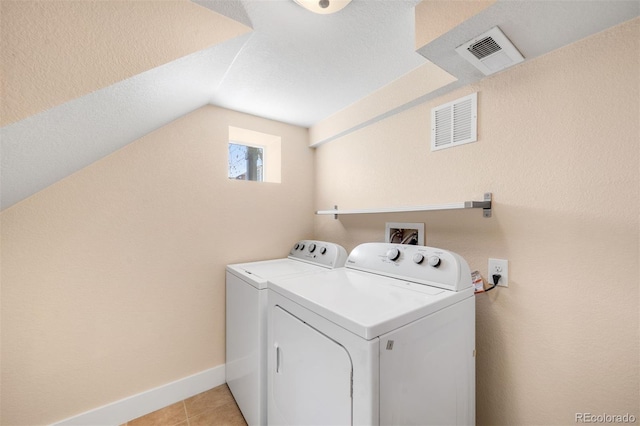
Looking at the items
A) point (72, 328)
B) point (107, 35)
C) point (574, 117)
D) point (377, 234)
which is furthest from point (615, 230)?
point (72, 328)

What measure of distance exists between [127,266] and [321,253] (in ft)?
4.39

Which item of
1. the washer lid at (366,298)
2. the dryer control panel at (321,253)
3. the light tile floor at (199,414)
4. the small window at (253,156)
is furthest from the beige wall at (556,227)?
the light tile floor at (199,414)

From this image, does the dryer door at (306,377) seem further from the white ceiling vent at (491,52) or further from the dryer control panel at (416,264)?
the white ceiling vent at (491,52)

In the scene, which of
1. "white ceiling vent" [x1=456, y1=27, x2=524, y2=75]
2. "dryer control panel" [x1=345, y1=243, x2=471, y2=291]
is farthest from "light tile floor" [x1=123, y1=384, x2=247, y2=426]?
"white ceiling vent" [x1=456, y1=27, x2=524, y2=75]

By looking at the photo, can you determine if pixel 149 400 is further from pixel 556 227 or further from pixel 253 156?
pixel 556 227

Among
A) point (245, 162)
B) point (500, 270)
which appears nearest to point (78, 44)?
point (245, 162)

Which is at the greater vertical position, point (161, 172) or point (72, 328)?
point (161, 172)

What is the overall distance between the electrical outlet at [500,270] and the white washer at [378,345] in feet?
0.57

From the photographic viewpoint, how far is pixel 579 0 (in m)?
0.87

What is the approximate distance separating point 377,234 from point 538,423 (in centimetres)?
126

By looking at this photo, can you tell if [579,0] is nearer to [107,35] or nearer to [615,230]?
[615,230]

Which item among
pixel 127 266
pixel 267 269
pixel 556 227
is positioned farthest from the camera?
pixel 267 269

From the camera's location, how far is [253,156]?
2402 mm

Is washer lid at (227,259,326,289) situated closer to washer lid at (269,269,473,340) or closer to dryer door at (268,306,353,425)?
washer lid at (269,269,473,340)
